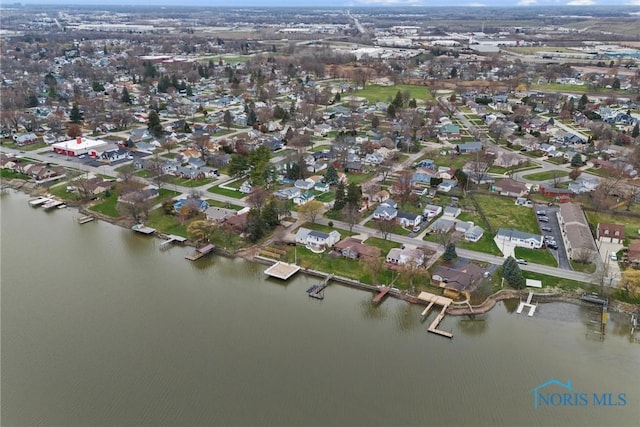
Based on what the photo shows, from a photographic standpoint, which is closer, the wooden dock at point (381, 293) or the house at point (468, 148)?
the wooden dock at point (381, 293)

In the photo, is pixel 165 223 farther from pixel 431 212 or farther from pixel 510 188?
pixel 510 188

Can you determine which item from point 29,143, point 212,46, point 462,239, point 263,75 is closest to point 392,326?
point 462,239

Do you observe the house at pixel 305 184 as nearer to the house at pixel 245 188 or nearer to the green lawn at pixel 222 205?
the house at pixel 245 188

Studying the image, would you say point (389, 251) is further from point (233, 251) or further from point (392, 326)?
point (233, 251)

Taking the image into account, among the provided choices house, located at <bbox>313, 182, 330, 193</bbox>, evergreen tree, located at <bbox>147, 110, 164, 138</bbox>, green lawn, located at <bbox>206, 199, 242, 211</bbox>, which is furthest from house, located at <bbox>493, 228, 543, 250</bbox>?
evergreen tree, located at <bbox>147, 110, 164, 138</bbox>

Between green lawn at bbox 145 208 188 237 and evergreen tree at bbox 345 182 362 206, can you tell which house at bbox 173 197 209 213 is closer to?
green lawn at bbox 145 208 188 237

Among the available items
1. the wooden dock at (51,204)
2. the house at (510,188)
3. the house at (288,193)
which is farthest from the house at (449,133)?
the wooden dock at (51,204)

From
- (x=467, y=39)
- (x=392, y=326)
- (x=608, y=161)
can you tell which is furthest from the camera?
(x=467, y=39)
